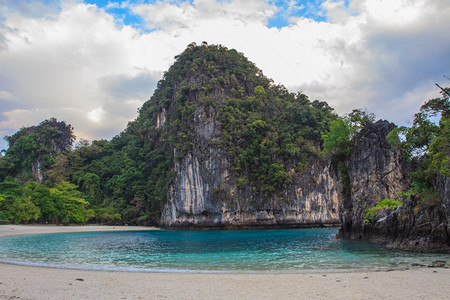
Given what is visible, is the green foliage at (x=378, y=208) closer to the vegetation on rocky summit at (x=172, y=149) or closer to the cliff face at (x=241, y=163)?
the vegetation on rocky summit at (x=172, y=149)

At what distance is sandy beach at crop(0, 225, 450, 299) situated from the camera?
6316 millimetres

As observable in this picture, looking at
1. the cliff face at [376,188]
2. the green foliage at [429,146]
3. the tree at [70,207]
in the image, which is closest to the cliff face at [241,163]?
the tree at [70,207]

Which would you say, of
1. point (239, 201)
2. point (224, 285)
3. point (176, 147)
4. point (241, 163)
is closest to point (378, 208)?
point (224, 285)

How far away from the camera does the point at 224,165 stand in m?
44.4

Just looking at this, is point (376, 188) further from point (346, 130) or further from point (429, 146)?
point (429, 146)

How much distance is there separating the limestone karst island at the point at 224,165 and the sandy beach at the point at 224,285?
386 inches

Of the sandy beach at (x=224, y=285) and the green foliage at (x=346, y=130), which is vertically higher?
the green foliage at (x=346, y=130)

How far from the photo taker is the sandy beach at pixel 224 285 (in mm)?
6316

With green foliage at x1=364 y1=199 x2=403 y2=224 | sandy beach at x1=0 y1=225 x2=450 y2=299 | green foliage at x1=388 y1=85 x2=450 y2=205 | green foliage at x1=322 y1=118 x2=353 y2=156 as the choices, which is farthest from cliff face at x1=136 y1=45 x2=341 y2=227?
sandy beach at x1=0 y1=225 x2=450 y2=299

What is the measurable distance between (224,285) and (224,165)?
36.8 meters

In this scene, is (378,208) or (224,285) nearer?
(224,285)

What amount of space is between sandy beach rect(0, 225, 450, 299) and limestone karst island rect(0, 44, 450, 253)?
979cm

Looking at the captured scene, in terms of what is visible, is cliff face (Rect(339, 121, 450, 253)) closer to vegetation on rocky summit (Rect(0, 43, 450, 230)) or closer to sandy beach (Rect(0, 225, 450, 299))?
sandy beach (Rect(0, 225, 450, 299))

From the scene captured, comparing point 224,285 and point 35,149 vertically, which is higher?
point 35,149
